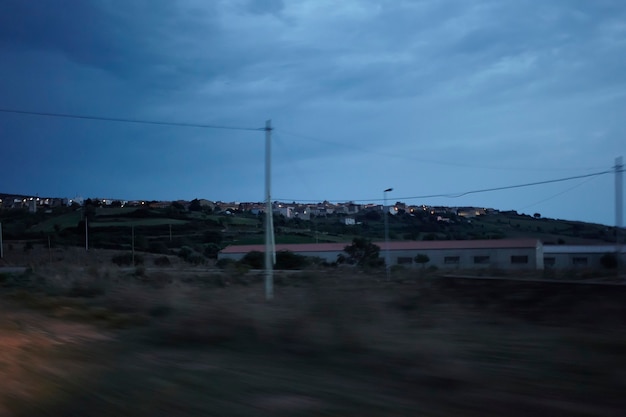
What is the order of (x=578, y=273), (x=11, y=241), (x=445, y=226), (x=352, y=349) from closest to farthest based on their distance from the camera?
(x=352, y=349) < (x=578, y=273) < (x=445, y=226) < (x=11, y=241)

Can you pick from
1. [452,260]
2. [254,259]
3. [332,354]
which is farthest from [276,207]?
[332,354]

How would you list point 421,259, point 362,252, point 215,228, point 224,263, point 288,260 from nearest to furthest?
point 421,259 → point 362,252 → point 288,260 → point 224,263 → point 215,228

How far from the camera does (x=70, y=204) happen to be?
217 ft

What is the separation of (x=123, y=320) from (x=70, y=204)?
54778 mm

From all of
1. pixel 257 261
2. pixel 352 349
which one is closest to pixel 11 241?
pixel 257 261

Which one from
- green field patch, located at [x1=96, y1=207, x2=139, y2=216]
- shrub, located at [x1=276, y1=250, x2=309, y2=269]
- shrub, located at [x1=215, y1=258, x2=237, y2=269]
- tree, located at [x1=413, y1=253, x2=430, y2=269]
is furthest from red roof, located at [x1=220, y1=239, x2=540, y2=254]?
green field patch, located at [x1=96, y1=207, x2=139, y2=216]

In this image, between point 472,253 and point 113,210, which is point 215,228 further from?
point 472,253

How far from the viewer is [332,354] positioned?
9664 millimetres

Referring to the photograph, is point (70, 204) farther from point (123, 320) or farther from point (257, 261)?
point (123, 320)

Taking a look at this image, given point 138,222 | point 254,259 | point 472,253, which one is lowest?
point 254,259

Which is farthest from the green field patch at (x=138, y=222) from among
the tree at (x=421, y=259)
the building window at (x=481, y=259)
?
the building window at (x=481, y=259)

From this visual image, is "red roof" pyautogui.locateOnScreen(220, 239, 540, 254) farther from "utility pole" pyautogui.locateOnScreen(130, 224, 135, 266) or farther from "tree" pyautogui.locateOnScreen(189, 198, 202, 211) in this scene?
"tree" pyautogui.locateOnScreen(189, 198, 202, 211)

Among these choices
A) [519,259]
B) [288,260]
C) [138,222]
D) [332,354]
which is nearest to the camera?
[332,354]

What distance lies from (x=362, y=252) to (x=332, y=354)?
2567cm
